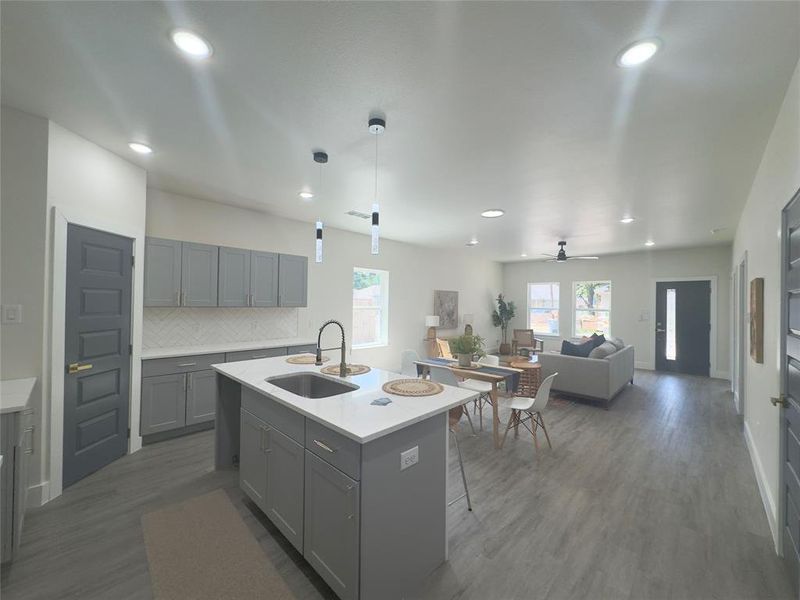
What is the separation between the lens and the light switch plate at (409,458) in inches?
63.1

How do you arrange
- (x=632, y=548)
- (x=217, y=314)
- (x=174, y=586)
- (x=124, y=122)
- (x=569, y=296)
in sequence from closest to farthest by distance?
1. (x=174, y=586)
2. (x=632, y=548)
3. (x=124, y=122)
4. (x=217, y=314)
5. (x=569, y=296)

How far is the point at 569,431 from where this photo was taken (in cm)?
385

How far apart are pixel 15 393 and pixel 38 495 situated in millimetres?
856

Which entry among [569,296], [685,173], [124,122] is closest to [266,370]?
[124,122]

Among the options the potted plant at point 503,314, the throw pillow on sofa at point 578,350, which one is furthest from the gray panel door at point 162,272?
the potted plant at point 503,314

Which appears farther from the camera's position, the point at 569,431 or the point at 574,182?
the point at 569,431

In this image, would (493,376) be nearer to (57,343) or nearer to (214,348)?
(214,348)

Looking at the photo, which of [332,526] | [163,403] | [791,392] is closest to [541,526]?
[332,526]

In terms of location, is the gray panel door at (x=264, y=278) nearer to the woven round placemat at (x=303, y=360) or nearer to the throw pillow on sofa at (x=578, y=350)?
the woven round placemat at (x=303, y=360)

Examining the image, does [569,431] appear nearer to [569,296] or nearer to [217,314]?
[217,314]

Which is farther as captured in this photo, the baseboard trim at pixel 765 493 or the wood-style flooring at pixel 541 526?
the baseboard trim at pixel 765 493

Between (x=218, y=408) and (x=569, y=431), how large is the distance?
3.66 meters

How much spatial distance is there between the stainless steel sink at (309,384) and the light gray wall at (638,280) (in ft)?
25.1

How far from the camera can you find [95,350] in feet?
9.09
